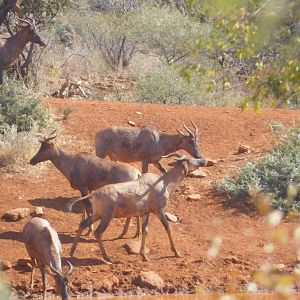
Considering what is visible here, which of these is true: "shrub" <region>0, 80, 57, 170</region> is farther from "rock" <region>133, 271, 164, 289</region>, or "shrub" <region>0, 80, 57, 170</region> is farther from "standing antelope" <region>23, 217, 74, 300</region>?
"rock" <region>133, 271, 164, 289</region>

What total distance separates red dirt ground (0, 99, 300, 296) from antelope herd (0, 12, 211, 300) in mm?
372

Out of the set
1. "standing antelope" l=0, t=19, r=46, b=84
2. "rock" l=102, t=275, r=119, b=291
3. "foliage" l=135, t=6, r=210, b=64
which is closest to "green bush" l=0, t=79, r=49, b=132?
"standing antelope" l=0, t=19, r=46, b=84

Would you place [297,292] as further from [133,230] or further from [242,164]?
[242,164]

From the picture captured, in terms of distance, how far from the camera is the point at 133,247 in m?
15.5

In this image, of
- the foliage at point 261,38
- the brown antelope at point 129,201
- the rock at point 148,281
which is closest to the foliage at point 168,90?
the brown antelope at point 129,201

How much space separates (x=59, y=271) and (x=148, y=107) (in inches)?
421

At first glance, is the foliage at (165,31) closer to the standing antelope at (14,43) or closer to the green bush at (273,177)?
the standing antelope at (14,43)

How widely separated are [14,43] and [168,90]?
5837mm

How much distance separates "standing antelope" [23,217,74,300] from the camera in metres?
12.7

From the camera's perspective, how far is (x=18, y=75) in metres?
26.5

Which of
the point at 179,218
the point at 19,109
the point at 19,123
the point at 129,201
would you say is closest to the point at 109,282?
the point at 129,201

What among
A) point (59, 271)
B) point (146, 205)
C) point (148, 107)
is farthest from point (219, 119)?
point (59, 271)

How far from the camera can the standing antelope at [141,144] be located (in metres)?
18.1

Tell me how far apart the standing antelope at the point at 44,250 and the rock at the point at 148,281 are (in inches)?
52.7
